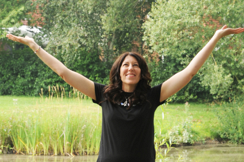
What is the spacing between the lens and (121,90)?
2.23 metres

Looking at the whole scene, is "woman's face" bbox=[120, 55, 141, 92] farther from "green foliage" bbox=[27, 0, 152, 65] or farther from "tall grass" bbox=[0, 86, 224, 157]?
"green foliage" bbox=[27, 0, 152, 65]

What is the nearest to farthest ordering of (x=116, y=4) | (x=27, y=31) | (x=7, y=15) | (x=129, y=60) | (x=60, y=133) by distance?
(x=129, y=60)
(x=60, y=133)
(x=116, y=4)
(x=7, y=15)
(x=27, y=31)

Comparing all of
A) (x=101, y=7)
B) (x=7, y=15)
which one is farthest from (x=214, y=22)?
(x=7, y=15)

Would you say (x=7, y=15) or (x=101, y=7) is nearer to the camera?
(x=101, y=7)

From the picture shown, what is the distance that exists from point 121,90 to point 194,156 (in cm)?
559

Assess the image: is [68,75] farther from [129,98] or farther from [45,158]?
[45,158]

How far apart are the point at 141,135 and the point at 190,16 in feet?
26.5

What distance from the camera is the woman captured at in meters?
2.03

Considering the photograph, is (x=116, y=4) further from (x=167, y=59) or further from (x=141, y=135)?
(x=141, y=135)

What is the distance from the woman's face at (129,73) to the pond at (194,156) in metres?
3.82

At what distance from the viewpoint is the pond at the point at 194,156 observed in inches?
252

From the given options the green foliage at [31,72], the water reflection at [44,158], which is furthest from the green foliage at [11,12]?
the water reflection at [44,158]

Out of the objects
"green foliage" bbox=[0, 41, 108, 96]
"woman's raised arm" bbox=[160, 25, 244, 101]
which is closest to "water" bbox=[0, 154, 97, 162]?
A: "woman's raised arm" bbox=[160, 25, 244, 101]

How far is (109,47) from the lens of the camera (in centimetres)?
1605
